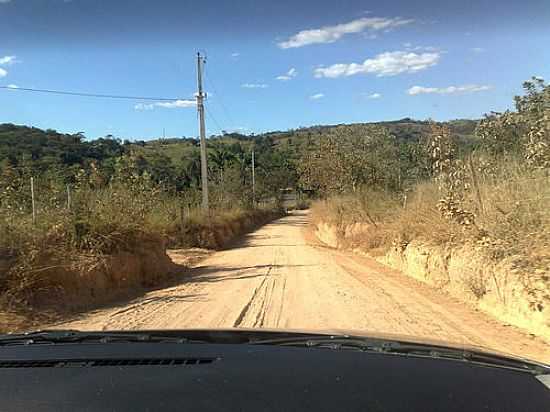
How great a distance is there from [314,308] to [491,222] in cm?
426

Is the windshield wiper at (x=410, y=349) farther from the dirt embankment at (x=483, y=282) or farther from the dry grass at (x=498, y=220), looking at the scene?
the dry grass at (x=498, y=220)

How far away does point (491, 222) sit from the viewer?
12.0m

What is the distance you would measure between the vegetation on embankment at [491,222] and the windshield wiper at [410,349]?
241 inches

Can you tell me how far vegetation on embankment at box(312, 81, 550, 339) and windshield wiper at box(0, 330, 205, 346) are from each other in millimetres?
7005

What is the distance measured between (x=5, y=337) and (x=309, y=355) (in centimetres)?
217

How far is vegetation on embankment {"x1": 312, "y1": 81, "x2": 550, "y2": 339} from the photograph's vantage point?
9805 mm

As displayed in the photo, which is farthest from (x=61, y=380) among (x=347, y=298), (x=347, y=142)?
(x=347, y=142)

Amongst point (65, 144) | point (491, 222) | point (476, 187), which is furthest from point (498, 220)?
point (65, 144)

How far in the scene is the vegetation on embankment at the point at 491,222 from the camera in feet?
32.2

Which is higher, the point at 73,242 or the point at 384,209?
the point at 73,242

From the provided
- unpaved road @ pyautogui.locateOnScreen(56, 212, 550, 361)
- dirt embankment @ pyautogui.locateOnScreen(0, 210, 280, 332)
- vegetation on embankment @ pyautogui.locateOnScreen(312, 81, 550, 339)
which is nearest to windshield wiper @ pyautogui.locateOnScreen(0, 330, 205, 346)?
unpaved road @ pyautogui.locateOnScreen(56, 212, 550, 361)

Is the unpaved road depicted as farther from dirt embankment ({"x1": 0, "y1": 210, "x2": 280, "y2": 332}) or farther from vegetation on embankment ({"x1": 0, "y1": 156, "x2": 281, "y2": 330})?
vegetation on embankment ({"x1": 0, "y1": 156, "x2": 281, "y2": 330})

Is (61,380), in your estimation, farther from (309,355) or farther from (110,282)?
(110,282)

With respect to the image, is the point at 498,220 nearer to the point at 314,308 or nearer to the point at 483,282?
the point at 483,282
